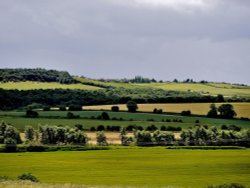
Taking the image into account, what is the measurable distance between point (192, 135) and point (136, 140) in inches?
449

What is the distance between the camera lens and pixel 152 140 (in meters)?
116

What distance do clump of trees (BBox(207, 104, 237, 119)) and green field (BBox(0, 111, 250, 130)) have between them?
3531mm

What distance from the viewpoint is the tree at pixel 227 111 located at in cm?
14138

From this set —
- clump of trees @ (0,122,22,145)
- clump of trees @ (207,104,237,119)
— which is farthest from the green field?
clump of trees @ (0,122,22,145)

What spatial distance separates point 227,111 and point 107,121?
30.6m

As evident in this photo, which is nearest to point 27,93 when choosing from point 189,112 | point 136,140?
point 189,112

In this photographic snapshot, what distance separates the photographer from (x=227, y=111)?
142000 mm

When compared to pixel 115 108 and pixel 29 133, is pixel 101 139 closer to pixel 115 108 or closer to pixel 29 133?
pixel 29 133

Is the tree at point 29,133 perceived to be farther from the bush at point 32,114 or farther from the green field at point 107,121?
the bush at point 32,114

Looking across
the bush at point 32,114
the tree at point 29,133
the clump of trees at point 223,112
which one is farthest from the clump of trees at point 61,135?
the clump of trees at point 223,112

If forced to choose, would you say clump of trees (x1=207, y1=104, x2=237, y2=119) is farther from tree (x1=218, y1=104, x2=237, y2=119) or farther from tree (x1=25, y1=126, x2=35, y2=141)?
tree (x1=25, y1=126, x2=35, y2=141)

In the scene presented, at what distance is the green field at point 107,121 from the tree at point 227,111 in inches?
195

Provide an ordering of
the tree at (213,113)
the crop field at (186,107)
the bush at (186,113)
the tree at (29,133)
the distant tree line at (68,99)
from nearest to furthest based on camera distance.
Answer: the tree at (29,133), the tree at (213,113), the crop field at (186,107), the bush at (186,113), the distant tree line at (68,99)

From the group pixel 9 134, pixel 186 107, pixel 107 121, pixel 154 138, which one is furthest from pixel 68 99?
pixel 154 138
